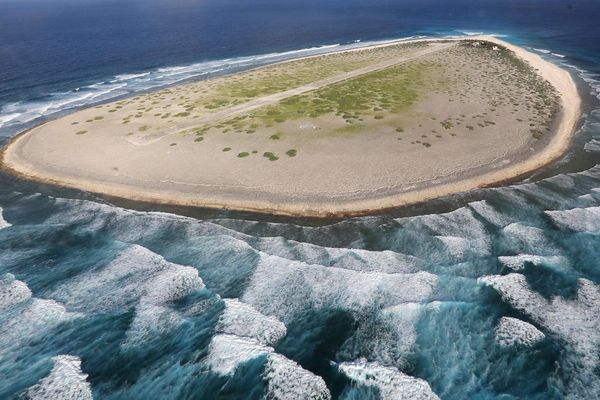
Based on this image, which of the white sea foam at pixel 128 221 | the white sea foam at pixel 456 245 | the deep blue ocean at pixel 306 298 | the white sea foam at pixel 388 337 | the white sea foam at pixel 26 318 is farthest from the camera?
the white sea foam at pixel 128 221

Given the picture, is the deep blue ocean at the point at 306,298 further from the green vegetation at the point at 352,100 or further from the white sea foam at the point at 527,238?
the green vegetation at the point at 352,100

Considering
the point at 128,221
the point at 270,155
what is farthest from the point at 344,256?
the point at 128,221

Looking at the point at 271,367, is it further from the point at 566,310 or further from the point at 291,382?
the point at 566,310

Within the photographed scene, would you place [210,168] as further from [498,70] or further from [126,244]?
[498,70]

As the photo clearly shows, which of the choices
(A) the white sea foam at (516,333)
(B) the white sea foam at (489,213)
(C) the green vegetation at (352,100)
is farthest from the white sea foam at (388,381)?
(C) the green vegetation at (352,100)

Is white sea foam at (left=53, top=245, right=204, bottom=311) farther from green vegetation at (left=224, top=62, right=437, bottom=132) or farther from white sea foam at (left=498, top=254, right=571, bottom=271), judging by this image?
green vegetation at (left=224, top=62, right=437, bottom=132)

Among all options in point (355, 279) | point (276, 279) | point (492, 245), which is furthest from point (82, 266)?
point (492, 245)
